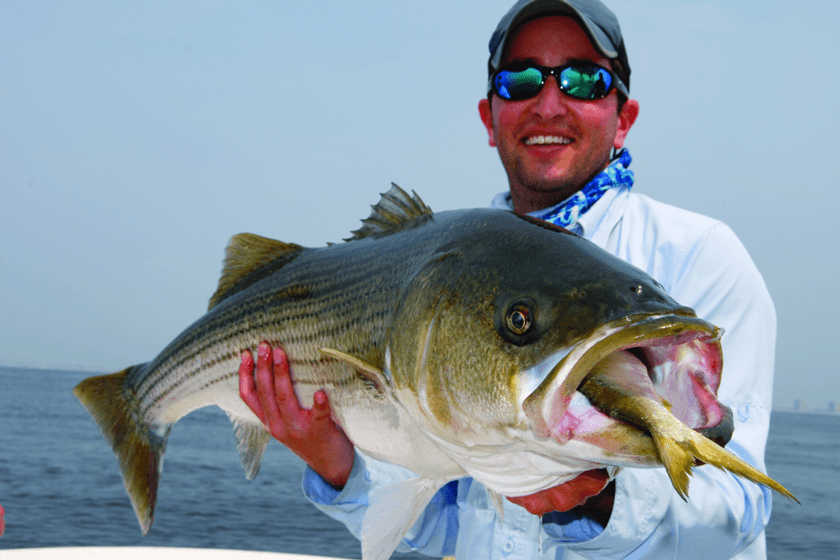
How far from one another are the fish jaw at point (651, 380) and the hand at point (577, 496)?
1.33ft

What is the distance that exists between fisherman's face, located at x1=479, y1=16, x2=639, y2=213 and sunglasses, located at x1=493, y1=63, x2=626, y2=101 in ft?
0.09

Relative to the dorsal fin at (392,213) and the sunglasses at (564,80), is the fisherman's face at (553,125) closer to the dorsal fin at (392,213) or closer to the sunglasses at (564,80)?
the sunglasses at (564,80)

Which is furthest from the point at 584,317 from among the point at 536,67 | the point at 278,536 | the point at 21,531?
the point at 21,531

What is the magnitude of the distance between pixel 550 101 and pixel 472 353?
73.9 inches

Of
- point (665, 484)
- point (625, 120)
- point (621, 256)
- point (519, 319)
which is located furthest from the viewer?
point (625, 120)

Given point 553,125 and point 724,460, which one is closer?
point 724,460

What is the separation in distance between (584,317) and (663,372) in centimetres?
22

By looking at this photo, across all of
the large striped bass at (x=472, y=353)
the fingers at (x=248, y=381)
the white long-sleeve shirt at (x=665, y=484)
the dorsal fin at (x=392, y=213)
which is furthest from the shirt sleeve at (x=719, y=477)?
the fingers at (x=248, y=381)

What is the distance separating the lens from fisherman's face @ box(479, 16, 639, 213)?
10.5 feet

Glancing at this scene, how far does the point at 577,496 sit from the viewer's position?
72.8 inches

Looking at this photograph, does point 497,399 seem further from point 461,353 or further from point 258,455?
point 258,455

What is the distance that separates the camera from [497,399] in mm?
1602

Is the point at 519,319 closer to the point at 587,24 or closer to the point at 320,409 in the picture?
the point at 320,409

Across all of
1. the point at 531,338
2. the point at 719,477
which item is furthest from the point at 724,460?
the point at 719,477
